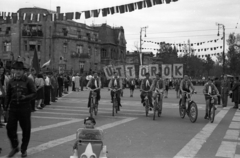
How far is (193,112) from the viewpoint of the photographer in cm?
1314

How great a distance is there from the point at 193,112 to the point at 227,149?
5085 millimetres

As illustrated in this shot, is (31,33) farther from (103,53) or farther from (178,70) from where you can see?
(178,70)

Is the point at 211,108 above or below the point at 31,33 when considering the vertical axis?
below

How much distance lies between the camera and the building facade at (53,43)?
189 ft

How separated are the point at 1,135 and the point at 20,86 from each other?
328cm

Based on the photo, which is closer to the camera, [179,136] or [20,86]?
[20,86]

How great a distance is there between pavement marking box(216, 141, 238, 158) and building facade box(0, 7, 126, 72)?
45602 mm

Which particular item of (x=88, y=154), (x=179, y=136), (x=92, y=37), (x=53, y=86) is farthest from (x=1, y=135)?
(x=92, y=37)

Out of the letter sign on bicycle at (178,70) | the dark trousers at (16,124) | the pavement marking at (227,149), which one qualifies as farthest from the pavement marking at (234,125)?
the dark trousers at (16,124)

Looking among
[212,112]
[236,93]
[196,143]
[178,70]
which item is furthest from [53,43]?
[196,143]

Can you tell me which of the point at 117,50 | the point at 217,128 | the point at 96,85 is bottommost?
the point at 217,128

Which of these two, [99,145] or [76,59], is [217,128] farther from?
[76,59]

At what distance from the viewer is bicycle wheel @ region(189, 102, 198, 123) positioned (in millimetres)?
12920

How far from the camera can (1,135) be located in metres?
9.59
